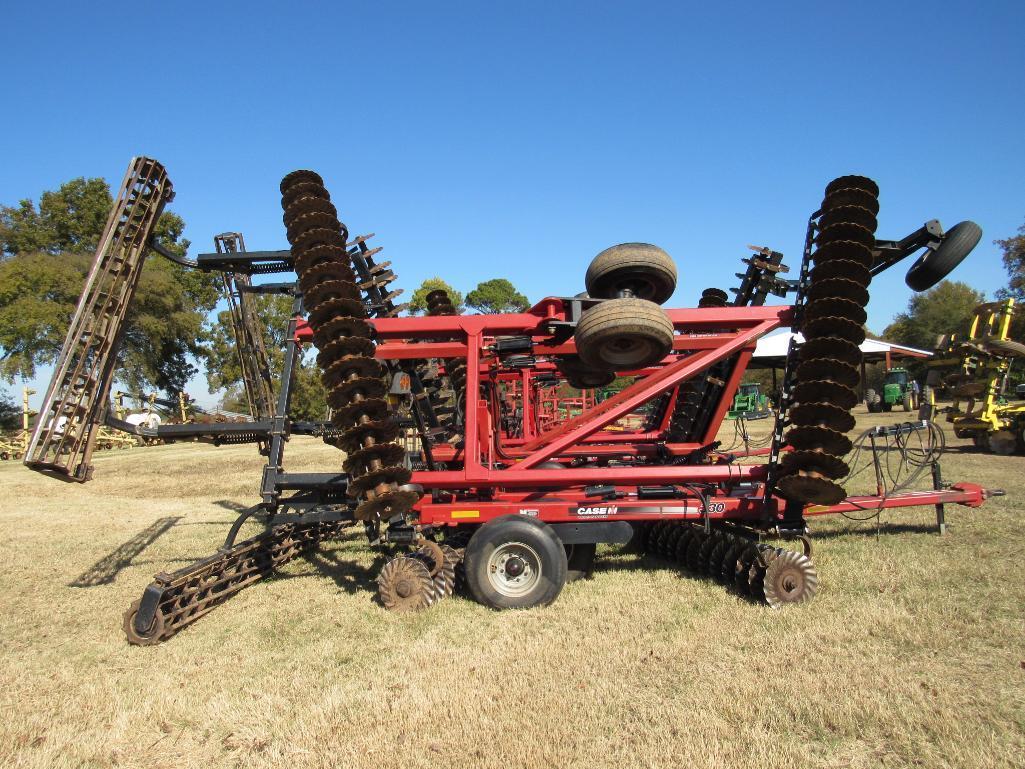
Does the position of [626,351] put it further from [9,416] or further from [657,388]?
[9,416]

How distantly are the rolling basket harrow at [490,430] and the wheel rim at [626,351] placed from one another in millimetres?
17

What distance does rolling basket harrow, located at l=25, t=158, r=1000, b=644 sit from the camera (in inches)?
182

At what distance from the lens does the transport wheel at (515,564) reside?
16.0 ft

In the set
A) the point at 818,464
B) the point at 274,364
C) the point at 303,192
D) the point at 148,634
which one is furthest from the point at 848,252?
the point at 274,364

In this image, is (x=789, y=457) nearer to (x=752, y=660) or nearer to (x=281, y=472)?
(x=752, y=660)

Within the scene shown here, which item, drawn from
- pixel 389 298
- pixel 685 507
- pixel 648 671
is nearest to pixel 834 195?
pixel 685 507

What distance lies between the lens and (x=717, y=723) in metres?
3.02

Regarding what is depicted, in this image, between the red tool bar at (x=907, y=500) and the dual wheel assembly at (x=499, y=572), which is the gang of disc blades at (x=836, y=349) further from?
the dual wheel assembly at (x=499, y=572)

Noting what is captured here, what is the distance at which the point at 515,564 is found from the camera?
16.4 feet

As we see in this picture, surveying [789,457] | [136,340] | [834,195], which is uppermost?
[136,340]

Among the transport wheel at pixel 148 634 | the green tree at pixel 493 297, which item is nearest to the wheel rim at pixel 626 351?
the transport wheel at pixel 148 634

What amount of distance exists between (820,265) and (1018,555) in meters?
3.41

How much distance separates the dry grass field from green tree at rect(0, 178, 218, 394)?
A: 97.0ft

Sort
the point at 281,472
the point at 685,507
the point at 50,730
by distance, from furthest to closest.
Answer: the point at 281,472 < the point at 685,507 < the point at 50,730
